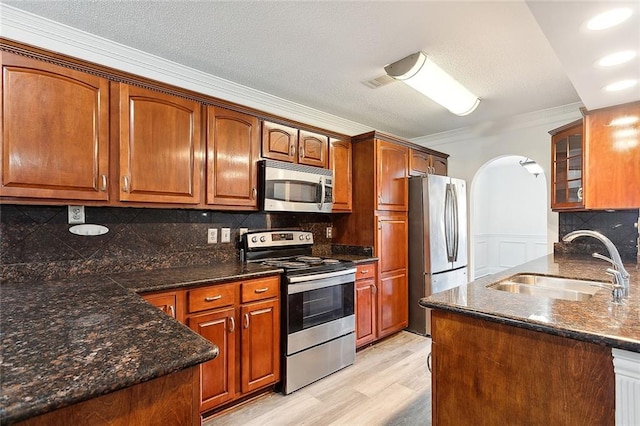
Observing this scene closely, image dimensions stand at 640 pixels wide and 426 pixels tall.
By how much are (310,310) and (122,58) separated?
7.37 feet

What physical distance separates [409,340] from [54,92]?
11.4 feet

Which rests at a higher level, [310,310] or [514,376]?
[514,376]

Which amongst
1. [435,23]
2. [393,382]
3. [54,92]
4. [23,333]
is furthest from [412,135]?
[23,333]

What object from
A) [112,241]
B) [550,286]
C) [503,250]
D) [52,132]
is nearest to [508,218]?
[503,250]

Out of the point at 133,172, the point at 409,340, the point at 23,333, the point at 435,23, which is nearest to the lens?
the point at 23,333

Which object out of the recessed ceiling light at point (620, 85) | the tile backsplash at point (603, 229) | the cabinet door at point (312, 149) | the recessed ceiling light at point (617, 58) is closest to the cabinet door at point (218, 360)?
the cabinet door at point (312, 149)

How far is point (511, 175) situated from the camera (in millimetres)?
6359

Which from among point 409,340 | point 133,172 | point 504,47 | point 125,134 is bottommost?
point 409,340

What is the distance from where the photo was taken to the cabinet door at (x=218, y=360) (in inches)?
77.3

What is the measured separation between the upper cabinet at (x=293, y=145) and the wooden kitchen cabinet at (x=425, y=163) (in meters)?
1.11

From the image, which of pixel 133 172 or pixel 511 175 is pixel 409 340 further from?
pixel 511 175

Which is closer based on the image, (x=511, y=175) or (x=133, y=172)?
(x=133, y=172)

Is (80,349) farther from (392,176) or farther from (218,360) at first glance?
(392,176)

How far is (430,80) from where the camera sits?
2.40 m
